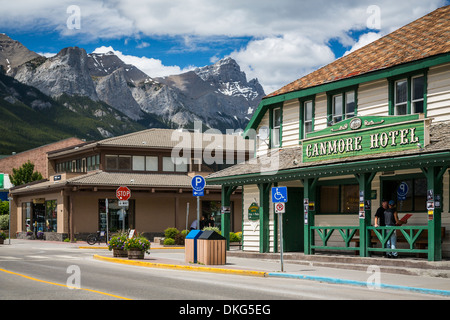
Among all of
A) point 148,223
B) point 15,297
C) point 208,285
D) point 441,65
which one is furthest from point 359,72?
point 148,223

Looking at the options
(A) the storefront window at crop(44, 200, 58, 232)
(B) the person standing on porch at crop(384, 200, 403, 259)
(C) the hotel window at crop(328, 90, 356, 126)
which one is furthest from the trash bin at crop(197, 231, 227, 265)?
(A) the storefront window at crop(44, 200, 58, 232)

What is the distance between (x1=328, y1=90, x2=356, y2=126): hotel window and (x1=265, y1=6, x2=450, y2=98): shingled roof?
0.73m

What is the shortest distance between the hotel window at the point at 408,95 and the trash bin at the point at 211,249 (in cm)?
732

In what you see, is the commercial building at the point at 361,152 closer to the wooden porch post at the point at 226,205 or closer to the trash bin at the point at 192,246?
the wooden porch post at the point at 226,205

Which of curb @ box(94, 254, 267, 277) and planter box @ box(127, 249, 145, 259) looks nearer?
curb @ box(94, 254, 267, 277)

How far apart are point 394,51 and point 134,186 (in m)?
27.3

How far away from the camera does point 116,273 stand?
765 inches

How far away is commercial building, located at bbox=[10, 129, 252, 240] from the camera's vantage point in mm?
47906

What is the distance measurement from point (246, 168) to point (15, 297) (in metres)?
15.4

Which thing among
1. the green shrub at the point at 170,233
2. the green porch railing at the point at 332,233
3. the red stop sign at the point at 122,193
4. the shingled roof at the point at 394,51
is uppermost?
the shingled roof at the point at 394,51

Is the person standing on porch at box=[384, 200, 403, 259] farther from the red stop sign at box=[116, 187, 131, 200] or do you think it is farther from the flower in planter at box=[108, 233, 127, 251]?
the red stop sign at box=[116, 187, 131, 200]

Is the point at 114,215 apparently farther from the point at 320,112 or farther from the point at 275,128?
the point at 320,112

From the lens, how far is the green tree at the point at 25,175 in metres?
73.8

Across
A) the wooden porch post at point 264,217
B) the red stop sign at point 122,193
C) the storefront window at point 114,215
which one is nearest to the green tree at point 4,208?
the storefront window at point 114,215
